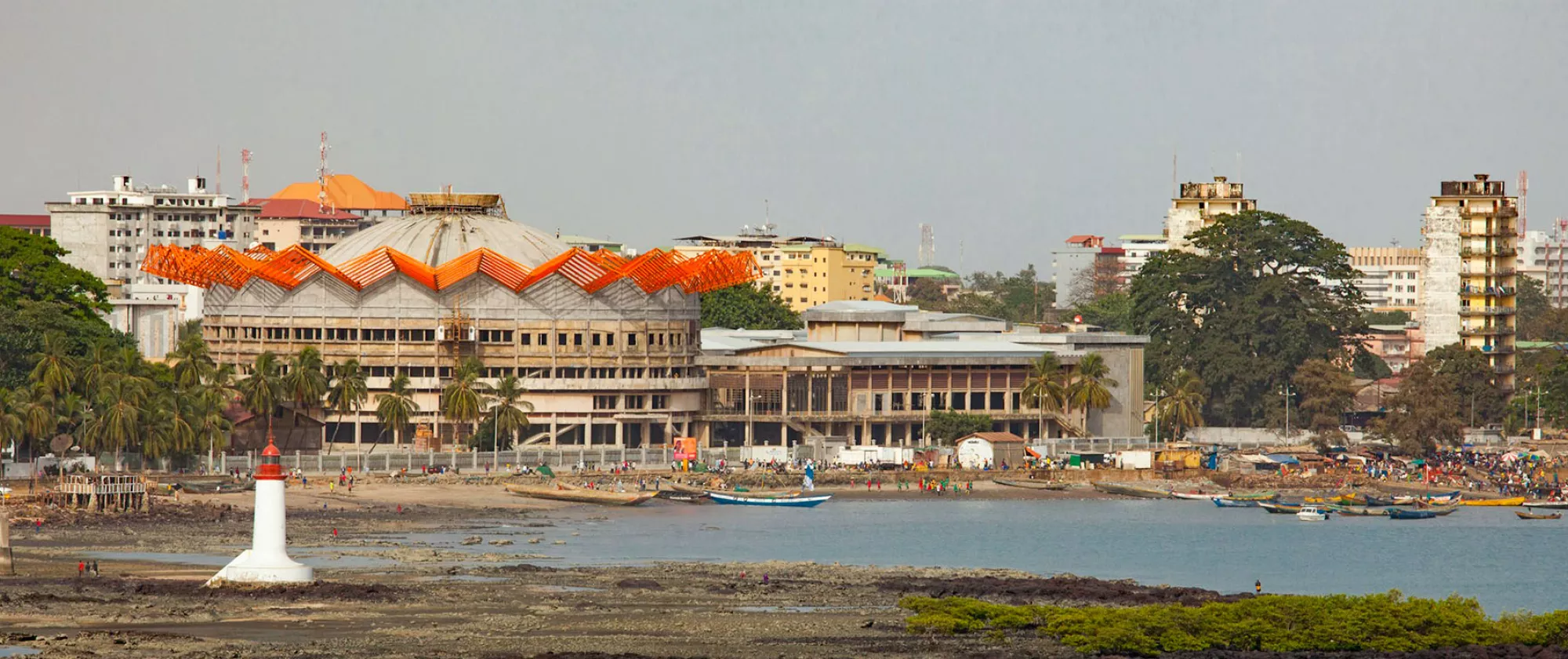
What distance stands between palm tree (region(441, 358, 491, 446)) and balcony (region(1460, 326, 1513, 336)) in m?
67.9

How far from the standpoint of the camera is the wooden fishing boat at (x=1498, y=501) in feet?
398

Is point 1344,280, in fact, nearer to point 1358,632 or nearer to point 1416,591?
point 1416,591

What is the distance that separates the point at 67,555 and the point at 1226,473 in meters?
70.2

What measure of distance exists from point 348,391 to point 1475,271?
76.9m

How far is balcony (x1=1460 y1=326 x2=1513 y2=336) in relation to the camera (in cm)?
16400

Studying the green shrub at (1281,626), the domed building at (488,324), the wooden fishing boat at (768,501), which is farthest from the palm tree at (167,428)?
the green shrub at (1281,626)

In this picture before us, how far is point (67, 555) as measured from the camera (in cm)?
7712

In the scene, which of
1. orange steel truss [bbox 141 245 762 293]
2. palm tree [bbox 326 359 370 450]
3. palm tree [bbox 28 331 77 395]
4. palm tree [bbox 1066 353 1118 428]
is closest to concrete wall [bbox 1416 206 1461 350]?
palm tree [bbox 1066 353 1118 428]

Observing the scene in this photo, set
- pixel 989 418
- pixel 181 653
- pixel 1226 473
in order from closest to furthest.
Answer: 1. pixel 181 653
2. pixel 1226 473
3. pixel 989 418

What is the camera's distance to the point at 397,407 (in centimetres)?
12594

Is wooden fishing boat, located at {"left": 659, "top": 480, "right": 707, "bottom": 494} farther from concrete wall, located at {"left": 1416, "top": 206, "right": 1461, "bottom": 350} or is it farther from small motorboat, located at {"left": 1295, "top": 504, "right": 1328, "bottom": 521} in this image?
concrete wall, located at {"left": 1416, "top": 206, "right": 1461, "bottom": 350}

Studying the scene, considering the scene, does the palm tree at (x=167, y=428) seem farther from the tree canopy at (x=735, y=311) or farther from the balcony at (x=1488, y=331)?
the balcony at (x=1488, y=331)

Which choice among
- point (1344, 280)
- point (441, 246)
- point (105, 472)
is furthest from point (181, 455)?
point (1344, 280)

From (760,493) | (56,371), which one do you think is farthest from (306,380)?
(760,493)
